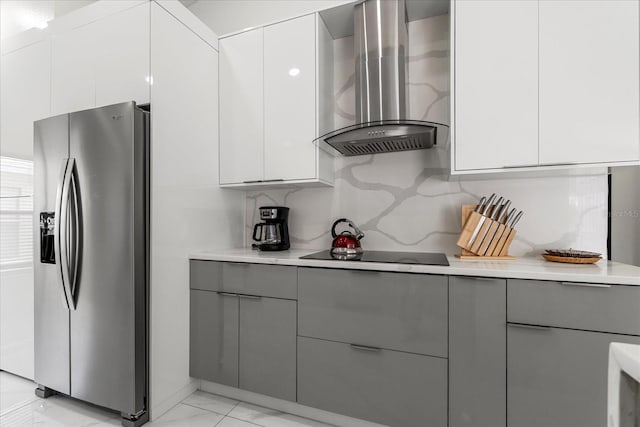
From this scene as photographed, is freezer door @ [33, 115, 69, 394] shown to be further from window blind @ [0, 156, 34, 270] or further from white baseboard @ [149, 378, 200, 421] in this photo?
white baseboard @ [149, 378, 200, 421]

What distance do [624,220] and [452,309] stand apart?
1138 millimetres

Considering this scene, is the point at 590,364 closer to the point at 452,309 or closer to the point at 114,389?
the point at 452,309

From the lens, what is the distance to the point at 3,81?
2295 mm

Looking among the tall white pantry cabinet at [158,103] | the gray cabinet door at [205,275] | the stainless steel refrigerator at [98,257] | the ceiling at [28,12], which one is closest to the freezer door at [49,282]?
the stainless steel refrigerator at [98,257]

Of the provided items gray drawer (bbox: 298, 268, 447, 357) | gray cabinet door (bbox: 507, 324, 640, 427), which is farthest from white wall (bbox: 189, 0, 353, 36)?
gray cabinet door (bbox: 507, 324, 640, 427)

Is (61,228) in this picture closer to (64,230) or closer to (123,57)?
(64,230)

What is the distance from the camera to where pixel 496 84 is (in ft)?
5.15

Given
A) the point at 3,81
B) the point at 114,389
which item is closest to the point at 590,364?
the point at 114,389

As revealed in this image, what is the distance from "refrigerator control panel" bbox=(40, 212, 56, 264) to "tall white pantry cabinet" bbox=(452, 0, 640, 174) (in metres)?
2.33

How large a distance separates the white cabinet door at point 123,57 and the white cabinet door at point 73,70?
6 centimetres

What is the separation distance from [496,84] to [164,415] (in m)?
2.54

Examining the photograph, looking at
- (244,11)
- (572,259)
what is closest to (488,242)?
(572,259)

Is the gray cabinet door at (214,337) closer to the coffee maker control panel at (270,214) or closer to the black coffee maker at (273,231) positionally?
the black coffee maker at (273,231)

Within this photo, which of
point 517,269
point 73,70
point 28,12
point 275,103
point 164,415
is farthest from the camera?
point 28,12
